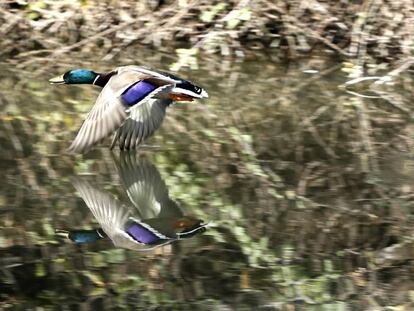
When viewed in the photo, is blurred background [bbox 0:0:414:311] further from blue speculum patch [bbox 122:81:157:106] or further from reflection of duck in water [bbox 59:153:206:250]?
blue speculum patch [bbox 122:81:157:106]

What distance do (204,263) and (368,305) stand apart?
2.36 feet

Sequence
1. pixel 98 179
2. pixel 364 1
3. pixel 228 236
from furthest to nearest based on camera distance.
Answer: pixel 364 1 < pixel 98 179 < pixel 228 236

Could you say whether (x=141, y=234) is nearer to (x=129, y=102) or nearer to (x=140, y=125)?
(x=129, y=102)

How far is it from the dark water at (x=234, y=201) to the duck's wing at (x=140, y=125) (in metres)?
0.08

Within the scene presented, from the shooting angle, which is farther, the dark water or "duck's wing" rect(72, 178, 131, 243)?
"duck's wing" rect(72, 178, 131, 243)

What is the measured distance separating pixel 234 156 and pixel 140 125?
1.94 feet

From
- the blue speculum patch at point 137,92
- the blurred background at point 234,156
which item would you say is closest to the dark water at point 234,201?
the blurred background at point 234,156

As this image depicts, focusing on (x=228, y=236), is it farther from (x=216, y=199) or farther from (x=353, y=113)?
(x=353, y=113)

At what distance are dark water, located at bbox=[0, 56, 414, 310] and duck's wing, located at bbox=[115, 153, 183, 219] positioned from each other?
3cm

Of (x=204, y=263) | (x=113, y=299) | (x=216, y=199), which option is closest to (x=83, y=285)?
(x=113, y=299)

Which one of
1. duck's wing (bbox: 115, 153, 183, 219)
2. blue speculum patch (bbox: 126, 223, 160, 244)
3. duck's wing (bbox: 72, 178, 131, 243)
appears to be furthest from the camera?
duck's wing (bbox: 115, 153, 183, 219)

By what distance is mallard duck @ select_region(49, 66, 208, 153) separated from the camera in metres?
5.11

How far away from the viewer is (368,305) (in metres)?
3.85

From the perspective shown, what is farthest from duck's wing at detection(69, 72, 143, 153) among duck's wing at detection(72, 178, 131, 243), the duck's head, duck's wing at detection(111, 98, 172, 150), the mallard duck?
the duck's head
